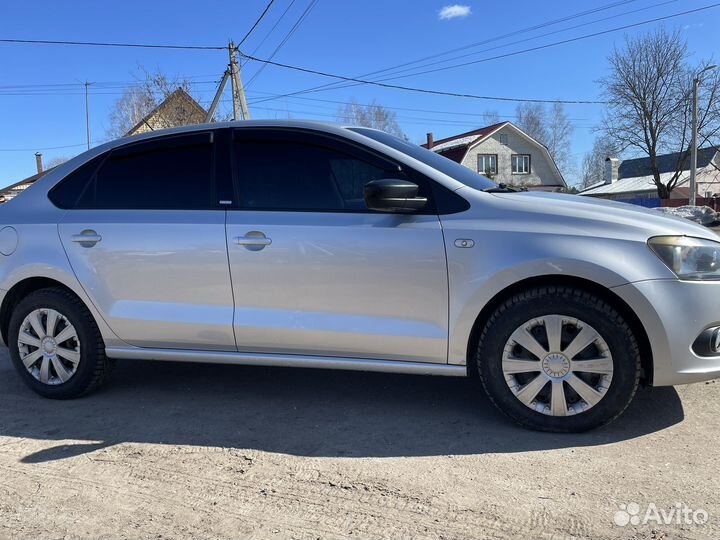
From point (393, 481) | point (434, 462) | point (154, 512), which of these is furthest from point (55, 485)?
point (434, 462)

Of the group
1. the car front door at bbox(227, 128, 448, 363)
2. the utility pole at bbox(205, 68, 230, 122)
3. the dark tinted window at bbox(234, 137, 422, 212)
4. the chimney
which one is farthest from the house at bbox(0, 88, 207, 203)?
the chimney

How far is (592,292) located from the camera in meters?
3.01

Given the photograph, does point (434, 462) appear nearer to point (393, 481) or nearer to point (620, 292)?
point (393, 481)

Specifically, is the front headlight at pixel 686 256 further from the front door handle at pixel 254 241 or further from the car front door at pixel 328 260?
the front door handle at pixel 254 241

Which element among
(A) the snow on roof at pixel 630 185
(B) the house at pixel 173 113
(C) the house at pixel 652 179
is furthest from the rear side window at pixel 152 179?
(A) the snow on roof at pixel 630 185

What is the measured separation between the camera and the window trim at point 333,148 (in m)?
3.27

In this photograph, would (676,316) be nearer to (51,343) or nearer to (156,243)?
(156,243)

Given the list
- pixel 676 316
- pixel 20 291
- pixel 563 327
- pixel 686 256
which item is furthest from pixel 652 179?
pixel 20 291

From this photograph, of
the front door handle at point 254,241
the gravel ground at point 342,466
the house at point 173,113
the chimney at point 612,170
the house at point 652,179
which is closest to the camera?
the gravel ground at point 342,466

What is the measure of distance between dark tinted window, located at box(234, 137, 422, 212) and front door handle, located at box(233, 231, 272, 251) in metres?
0.19

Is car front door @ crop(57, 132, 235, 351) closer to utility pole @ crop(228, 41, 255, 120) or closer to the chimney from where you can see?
utility pole @ crop(228, 41, 255, 120)

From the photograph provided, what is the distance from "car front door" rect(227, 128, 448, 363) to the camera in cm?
319

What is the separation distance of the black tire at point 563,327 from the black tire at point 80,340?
2.58 meters

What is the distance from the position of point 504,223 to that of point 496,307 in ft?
1.56
